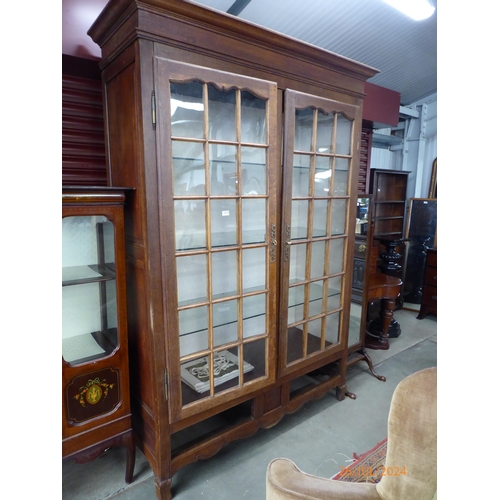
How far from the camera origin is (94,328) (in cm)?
170

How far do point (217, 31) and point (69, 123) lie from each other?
0.89m

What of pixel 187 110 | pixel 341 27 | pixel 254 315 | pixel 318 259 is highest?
pixel 341 27

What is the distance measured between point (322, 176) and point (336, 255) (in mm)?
504

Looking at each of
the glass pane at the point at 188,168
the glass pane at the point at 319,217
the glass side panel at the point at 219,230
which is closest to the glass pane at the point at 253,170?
the glass side panel at the point at 219,230

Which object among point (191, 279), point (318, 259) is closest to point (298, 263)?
point (318, 259)

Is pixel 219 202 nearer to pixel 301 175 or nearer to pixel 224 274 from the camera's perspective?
pixel 224 274

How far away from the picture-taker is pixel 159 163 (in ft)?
4.42

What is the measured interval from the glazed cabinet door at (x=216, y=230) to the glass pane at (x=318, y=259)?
0.36 meters

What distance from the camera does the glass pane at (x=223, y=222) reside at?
162 centimetres

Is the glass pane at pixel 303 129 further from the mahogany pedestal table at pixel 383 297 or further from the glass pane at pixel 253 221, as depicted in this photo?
the mahogany pedestal table at pixel 383 297

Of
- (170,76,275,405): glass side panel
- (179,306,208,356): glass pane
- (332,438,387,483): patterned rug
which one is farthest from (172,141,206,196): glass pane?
(332,438,387,483): patterned rug

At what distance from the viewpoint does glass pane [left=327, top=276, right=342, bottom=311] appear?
7.04 feet
